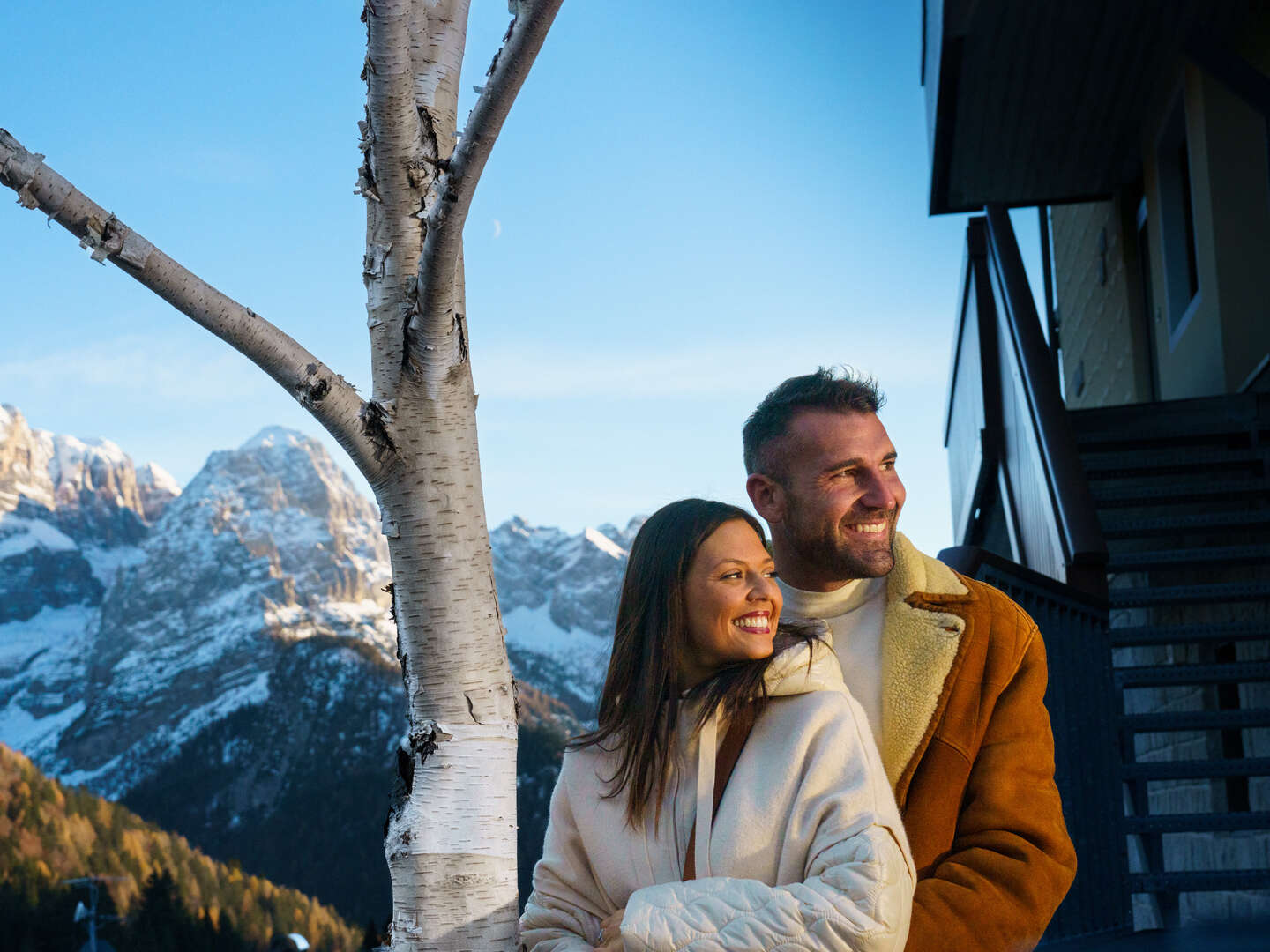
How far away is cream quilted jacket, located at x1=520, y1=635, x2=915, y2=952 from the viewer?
1501mm

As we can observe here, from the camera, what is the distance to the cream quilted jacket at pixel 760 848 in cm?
150

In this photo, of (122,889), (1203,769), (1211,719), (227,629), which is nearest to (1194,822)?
(1203,769)

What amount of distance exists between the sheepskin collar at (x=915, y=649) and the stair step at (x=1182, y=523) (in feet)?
11.5

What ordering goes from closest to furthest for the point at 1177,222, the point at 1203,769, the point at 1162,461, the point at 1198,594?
the point at 1203,769 → the point at 1198,594 → the point at 1162,461 → the point at 1177,222

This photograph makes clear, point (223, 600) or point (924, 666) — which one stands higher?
point (223, 600)

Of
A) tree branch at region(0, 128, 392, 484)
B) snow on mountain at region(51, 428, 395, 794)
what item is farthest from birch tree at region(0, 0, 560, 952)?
snow on mountain at region(51, 428, 395, 794)

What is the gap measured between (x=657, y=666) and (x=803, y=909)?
0.43 meters

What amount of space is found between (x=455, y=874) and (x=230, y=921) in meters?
63.2

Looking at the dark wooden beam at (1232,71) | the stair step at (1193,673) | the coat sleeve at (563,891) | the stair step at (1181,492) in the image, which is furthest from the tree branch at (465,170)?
the dark wooden beam at (1232,71)

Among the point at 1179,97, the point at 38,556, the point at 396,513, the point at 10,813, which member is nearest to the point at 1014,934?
the point at 396,513

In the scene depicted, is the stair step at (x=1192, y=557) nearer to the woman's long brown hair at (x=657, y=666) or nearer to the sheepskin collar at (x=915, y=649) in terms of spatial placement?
the sheepskin collar at (x=915, y=649)

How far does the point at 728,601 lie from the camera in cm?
180

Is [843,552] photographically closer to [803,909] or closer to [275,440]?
[803,909]

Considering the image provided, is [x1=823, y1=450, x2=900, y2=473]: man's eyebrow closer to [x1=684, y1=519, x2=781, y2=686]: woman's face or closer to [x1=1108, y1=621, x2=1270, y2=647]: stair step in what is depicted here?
[x1=684, y1=519, x2=781, y2=686]: woman's face
